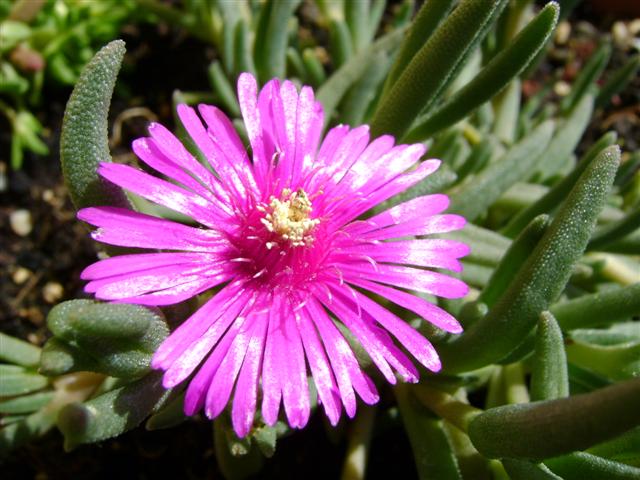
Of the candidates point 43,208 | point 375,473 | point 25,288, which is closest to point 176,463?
point 375,473

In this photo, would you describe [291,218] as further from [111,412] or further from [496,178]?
[496,178]

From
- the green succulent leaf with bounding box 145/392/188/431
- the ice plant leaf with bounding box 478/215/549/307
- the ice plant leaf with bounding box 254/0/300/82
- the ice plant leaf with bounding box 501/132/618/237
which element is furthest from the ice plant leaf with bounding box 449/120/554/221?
the green succulent leaf with bounding box 145/392/188/431

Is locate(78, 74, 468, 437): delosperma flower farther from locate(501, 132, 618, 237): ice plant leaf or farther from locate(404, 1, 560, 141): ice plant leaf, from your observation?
locate(501, 132, 618, 237): ice plant leaf

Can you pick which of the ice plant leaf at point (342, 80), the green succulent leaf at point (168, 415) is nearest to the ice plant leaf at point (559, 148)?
the ice plant leaf at point (342, 80)

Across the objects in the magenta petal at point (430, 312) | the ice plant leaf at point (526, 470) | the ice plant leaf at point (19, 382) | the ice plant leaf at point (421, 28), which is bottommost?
the ice plant leaf at point (19, 382)

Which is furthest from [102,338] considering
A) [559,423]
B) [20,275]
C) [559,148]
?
[559,148]

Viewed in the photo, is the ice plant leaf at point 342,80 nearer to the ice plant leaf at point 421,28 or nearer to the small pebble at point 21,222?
the ice plant leaf at point 421,28

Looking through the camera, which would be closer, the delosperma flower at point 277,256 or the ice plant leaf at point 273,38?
the delosperma flower at point 277,256
